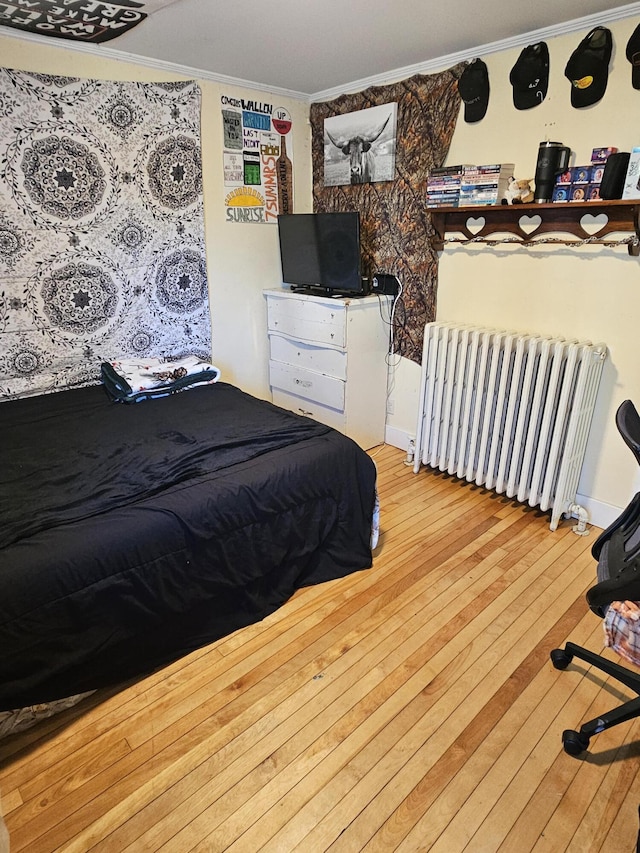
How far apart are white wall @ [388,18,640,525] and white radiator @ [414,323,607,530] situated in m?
0.11

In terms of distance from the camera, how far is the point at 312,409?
3.62m

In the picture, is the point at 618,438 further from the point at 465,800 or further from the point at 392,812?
the point at 392,812

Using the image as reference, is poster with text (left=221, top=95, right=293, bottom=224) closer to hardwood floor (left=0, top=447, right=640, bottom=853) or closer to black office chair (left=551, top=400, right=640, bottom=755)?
hardwood floor (left=0, top=447, right=640, bottom=853)

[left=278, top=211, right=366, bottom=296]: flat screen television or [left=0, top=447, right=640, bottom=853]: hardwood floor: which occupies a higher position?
[left=278, top=211, right=366, bottom=296]: flat screen television

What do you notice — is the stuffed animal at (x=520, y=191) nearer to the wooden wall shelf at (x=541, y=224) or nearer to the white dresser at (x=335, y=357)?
the wooden wall shelf at (x=541, y=224)

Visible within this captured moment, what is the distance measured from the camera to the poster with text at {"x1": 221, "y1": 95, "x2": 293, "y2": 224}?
3.29 m

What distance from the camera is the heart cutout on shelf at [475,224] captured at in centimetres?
281

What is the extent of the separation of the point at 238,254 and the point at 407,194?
1218 mm

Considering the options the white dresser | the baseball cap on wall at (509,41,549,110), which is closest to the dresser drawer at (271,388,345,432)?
the white dresser

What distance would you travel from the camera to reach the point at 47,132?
2611 mm

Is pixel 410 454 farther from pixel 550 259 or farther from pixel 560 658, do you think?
pixel 560 658

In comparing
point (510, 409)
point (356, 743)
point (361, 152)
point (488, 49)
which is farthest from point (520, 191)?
point (356, 743)

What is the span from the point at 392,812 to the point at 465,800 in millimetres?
213

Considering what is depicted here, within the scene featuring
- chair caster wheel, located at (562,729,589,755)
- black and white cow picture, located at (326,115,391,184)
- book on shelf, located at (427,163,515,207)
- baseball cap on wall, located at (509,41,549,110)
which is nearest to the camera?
chair caster wheel, located at (562,729,589,755)
